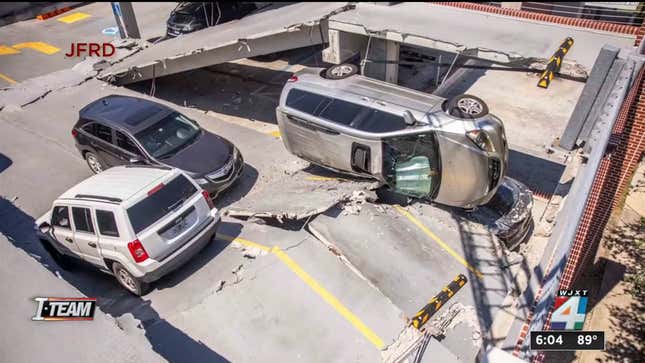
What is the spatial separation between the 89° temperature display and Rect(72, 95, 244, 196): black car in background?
703 cm

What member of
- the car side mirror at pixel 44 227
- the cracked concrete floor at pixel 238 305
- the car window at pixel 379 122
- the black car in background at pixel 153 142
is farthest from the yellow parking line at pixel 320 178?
the car side mirror at pixel 44 227

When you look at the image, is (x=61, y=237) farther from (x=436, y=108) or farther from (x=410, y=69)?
(x=410, y=69)

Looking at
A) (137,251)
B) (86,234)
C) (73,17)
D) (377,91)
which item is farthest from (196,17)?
(137,251)

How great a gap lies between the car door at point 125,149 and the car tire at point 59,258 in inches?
94.0

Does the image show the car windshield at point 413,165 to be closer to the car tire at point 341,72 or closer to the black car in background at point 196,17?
the car tire at point 341,72

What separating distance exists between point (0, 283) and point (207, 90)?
37.4ft

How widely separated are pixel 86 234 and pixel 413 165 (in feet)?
19.4

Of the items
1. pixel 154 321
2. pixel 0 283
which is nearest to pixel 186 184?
pixel 154 321

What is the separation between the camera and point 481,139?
7.72 m

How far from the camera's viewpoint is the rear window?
7.14 meters

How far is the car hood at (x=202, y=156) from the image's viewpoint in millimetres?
9641

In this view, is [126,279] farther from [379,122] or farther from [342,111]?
[379,122]

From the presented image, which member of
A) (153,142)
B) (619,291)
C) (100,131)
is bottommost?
(619,291)

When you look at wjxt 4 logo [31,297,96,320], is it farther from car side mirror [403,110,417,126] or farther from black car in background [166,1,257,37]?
black car in background [166,1,257,37]
